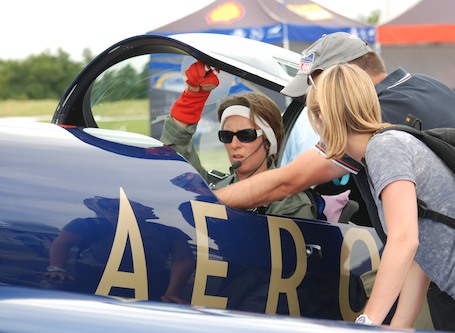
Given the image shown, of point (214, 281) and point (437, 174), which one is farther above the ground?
point (437, 174)

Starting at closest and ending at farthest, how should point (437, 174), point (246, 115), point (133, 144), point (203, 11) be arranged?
1. point (437, 174)
2. point (133, 144)
3. point (246, 115)
4. point (203, 11)

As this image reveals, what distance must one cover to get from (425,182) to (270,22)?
10047 millimetres

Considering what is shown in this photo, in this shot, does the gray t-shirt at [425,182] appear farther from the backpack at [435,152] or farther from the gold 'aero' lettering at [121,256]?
the gold 'aero' lettering at [121,256]

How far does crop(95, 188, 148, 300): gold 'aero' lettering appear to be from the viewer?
2.08m

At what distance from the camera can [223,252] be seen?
7.37 ft

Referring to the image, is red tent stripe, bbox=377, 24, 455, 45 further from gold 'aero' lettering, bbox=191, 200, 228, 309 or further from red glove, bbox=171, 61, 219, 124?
gold 'aero' lettering, bbox=191, 200, 228, 309

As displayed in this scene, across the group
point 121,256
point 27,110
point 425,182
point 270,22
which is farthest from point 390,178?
point 27,110

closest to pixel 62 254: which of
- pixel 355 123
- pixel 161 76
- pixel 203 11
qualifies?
pixel 355 123

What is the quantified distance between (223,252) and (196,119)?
97cm

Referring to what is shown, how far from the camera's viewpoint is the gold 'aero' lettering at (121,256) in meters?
2.08

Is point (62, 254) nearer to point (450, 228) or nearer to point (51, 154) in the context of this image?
point (51, 154)

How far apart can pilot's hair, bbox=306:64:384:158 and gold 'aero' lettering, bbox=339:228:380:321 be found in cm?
53

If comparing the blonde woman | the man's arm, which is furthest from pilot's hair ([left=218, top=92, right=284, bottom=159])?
the blonde woman

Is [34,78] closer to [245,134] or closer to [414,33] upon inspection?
[414,33]
